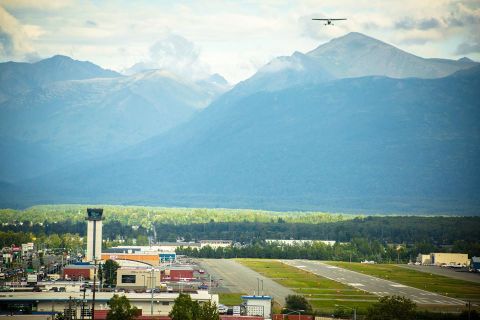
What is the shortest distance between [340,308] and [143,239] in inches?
3622

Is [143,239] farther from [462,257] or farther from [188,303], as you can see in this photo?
[188,303]

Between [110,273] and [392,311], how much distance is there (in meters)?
35.2

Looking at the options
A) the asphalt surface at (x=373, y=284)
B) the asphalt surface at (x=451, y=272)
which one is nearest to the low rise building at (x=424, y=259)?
the asphalt surface at (x=451, y=272)

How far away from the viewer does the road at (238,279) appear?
103625mm

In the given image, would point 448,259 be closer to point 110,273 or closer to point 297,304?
point 110,273

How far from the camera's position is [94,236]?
429 ft

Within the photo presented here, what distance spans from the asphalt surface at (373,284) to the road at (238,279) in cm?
703

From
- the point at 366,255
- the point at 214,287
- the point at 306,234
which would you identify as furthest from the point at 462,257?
the point at 214,287

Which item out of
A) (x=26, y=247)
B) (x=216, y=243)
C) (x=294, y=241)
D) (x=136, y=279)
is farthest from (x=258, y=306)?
(x=216, y=243)

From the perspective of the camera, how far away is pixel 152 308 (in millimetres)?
83125

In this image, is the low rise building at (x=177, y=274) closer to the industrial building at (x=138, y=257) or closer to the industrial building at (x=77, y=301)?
the industrial building at (x=138, y=257)

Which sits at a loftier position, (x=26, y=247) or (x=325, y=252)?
(x=26, y=247)

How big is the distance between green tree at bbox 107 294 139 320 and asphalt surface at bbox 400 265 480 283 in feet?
186

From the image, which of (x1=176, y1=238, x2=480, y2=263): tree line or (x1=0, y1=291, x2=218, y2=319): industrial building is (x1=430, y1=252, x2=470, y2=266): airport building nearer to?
(x1=176, y1=238, x2=480, y2=263): tree line
